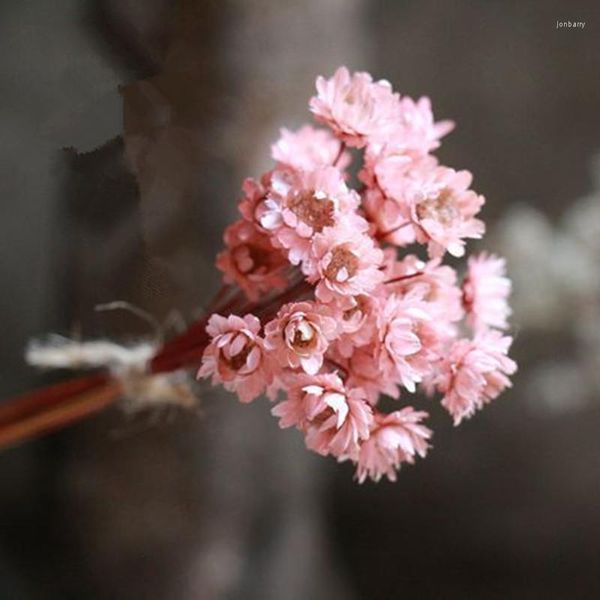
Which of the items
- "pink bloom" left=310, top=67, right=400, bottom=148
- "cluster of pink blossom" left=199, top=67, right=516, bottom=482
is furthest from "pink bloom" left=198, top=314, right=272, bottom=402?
"pink bloom" left=310, top=67, right=400, bottom=148

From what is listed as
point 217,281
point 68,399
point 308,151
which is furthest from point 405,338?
point 217,281

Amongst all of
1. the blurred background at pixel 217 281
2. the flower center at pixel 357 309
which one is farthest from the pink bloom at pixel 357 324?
the blurred background at pixel 217 281

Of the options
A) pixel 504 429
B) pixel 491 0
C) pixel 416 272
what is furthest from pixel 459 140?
pixel 416 272

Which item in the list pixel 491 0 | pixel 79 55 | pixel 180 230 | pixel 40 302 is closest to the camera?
pixel 79 55

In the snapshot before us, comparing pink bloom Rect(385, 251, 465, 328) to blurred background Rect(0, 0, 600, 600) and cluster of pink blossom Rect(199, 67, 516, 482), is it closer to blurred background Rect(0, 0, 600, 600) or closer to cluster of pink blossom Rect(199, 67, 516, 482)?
cluster of pink blossom Rect(199, 67, 516, 482)

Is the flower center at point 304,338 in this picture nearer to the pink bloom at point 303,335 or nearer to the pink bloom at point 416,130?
the pink bloom at point 303,335

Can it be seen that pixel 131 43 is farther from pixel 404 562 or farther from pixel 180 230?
pixel 404 562
